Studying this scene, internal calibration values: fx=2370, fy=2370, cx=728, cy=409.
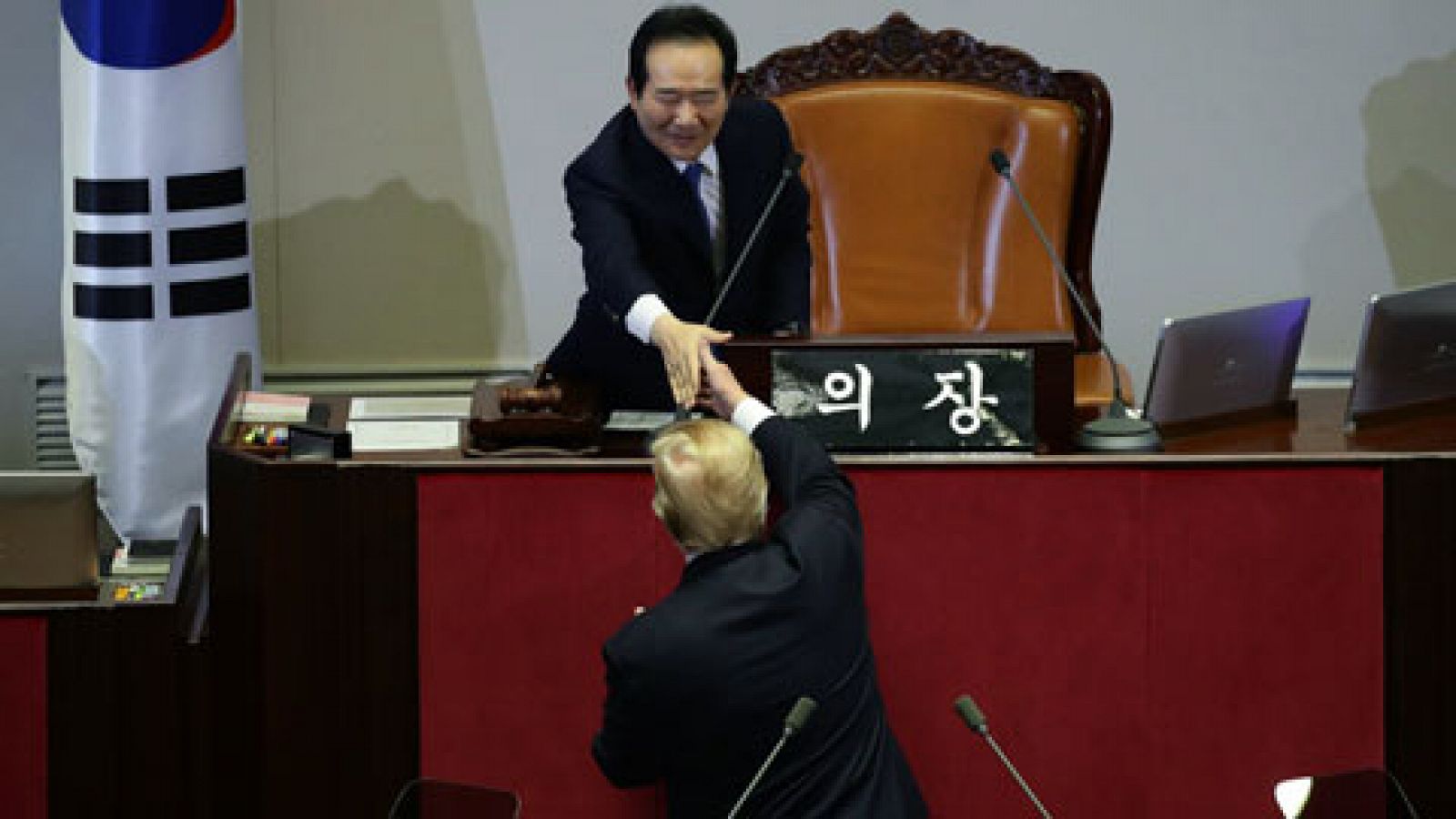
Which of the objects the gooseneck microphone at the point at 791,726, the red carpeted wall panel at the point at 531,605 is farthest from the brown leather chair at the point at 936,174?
the gooseneck microphone at the point at 791,726

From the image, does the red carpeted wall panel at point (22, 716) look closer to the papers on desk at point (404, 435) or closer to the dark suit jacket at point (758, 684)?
the papers on desk at point (404, 435)

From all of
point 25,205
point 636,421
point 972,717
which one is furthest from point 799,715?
point 25,205

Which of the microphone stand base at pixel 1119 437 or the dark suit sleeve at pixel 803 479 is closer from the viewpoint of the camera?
the dark suit sleeve at pixel 803 479

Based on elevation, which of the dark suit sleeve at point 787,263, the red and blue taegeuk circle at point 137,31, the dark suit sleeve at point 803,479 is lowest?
the dark suit sleeve at point 803,479

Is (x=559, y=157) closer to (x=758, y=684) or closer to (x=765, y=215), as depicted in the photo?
(x=765, y=215)

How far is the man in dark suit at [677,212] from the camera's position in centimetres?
330

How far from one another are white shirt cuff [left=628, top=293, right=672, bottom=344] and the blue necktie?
23 centimetres

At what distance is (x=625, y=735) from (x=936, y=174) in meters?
2.03

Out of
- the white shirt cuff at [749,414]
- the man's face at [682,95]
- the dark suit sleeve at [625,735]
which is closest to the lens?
the dark suit sleeve at [625,735]

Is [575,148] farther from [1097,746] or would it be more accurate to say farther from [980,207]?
[1097,746]

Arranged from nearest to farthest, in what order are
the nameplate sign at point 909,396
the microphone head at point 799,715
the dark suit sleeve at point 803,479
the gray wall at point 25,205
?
the microphone head at point 799,715, the dark suit sleeve at point 803,479, the nameplate sign at point 909,396, the gray wall at point 25,205

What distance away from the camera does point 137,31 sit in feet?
15.0

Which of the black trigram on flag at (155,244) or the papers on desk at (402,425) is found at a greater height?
the black trigram on flag at (155,244)

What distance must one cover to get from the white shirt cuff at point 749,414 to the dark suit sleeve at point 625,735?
416mm
